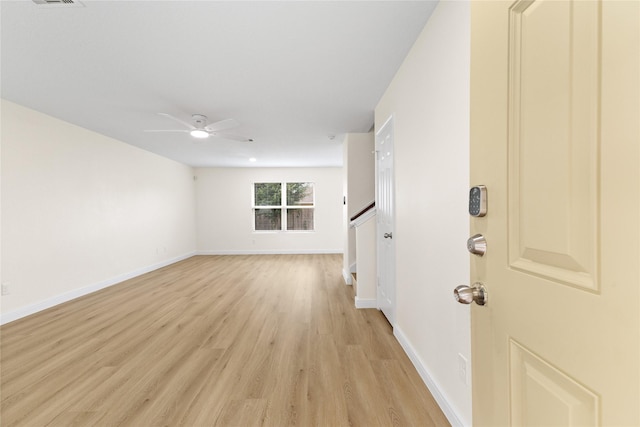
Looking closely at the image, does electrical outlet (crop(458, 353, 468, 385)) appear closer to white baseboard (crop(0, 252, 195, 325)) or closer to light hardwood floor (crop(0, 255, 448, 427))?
light hardwood floor (crop(0, 255, 448, 427))

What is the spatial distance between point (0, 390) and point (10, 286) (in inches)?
71.1

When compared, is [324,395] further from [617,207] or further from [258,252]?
[258,252]

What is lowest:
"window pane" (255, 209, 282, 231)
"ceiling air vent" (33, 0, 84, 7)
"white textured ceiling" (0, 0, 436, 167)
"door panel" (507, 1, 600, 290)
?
"window pane" (255, 209, 282, 231)

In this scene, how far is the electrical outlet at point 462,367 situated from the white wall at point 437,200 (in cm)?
2

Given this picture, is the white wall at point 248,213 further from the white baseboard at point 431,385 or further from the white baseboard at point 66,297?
the white baseboard at point 431,385

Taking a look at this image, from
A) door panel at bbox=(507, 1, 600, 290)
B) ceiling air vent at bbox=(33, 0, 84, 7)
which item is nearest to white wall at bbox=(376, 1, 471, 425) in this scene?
door panel at bbox=(507, 1, 600, 290)

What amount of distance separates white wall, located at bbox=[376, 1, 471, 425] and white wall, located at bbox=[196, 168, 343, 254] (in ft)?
17.2

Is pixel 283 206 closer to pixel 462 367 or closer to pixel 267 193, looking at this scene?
pixel 267 193

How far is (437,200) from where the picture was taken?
1.61 m

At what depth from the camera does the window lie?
759 centimetres

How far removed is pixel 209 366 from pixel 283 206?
18.8 feet

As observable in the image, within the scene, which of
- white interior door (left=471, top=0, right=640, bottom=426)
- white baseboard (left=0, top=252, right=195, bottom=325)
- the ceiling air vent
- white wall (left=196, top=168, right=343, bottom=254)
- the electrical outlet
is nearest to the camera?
white interior door (left=471, top=0, right=640, bottom=426)

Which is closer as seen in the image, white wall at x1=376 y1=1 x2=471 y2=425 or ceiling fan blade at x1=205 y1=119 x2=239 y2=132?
white wall at x1=376 y1=1 x2=471 y2=425

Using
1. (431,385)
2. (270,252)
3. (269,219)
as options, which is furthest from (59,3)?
(270,252)
